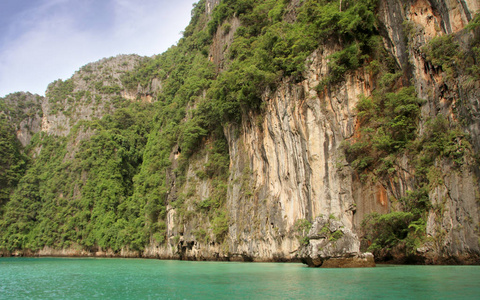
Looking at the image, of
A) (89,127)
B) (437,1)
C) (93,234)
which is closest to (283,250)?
(437,1)

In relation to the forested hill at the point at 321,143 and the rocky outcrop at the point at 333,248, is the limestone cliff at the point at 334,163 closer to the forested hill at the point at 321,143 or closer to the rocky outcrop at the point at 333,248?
the forested hill at the point at 321,143

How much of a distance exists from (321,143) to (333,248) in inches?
254

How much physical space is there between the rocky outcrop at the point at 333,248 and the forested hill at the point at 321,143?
61mm

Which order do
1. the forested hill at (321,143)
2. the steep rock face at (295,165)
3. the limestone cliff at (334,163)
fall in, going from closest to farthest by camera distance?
the limestone cliff at (334,163) → the forested hill at (321,143) → the steep rock face at (295,165)

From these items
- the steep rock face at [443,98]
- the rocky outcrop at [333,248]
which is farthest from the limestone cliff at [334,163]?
the rocky outcrop at [333,248]

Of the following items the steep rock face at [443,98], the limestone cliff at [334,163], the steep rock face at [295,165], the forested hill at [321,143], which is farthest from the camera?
the steep rock face at [295,165]

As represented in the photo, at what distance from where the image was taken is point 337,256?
14984 mm

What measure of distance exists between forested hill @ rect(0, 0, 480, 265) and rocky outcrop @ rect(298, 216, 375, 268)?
6cm

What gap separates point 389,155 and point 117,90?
213ft

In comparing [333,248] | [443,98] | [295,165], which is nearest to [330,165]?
[295,165]

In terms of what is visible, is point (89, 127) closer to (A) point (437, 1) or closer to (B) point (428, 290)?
(A) point (437, 1)

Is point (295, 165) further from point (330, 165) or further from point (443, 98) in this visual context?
point (443, 98)

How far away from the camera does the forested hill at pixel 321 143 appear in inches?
564

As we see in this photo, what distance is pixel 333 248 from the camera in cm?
1509
